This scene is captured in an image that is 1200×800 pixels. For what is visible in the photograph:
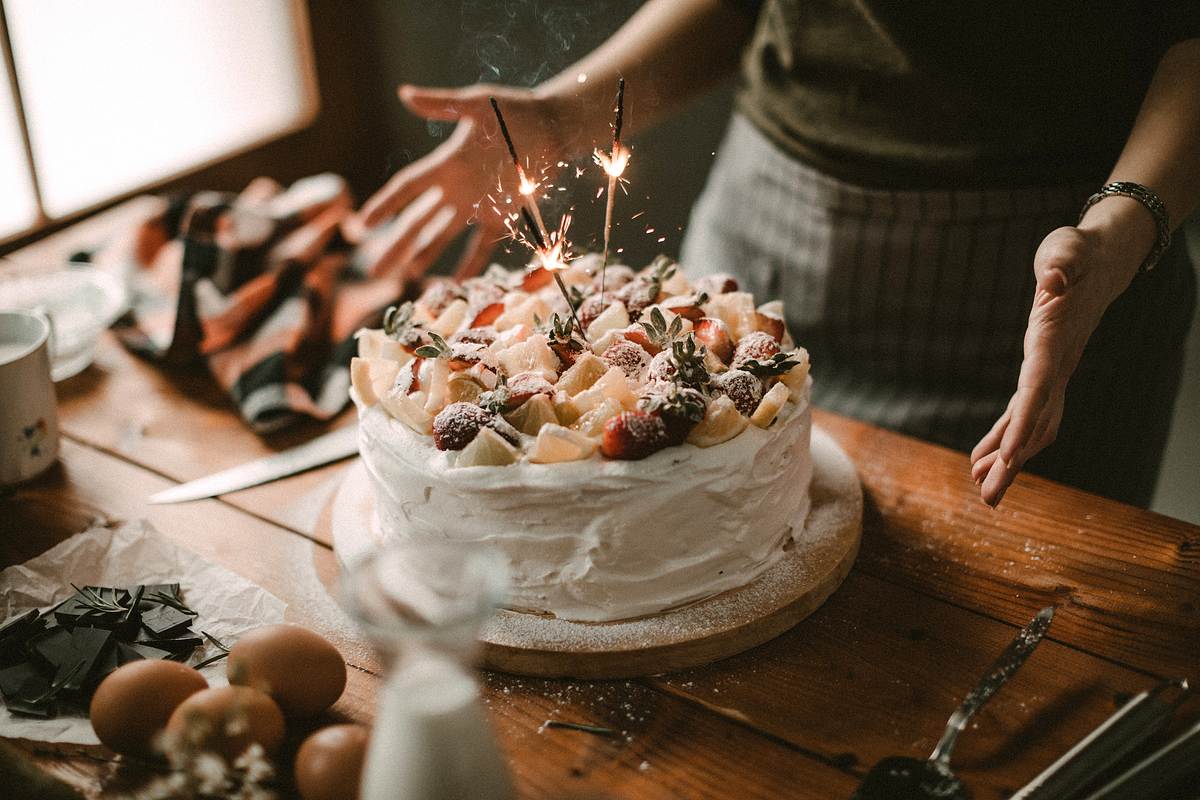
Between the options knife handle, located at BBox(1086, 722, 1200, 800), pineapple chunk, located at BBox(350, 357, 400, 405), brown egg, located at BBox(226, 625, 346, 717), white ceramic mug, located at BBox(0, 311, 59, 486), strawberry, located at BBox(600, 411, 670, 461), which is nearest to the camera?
knife handle, located at BBox(1086, 722, 1200, 800)

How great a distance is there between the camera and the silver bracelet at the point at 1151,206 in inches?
58.7

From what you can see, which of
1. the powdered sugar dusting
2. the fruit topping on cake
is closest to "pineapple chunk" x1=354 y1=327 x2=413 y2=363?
the fruit topping on cake

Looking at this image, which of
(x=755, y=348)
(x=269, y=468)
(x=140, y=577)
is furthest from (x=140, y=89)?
(x=755, y=348)

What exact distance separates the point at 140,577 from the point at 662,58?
1391mm

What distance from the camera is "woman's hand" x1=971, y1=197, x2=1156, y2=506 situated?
4.25ft

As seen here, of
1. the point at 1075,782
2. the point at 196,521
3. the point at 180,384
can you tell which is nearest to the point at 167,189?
the point at 180,384

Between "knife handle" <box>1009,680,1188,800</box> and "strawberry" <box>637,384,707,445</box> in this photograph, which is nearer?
"knife handle" <box>1009,680,1188,800</box>

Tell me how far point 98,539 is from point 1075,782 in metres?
1.36

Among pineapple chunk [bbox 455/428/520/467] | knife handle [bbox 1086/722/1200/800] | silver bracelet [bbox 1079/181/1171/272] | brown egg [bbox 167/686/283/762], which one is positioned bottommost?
knife handle [bbox 1086/722/1200/800]

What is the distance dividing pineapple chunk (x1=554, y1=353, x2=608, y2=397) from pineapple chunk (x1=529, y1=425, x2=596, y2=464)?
121 mm

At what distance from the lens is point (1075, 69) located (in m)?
1.79

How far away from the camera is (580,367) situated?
1419 millimetres

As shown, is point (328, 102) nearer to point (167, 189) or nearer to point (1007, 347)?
point (167, 189)

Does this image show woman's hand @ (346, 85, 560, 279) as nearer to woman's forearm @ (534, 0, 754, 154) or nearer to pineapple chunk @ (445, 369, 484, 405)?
woman's forearm @ (534, 0, 754, 154)
